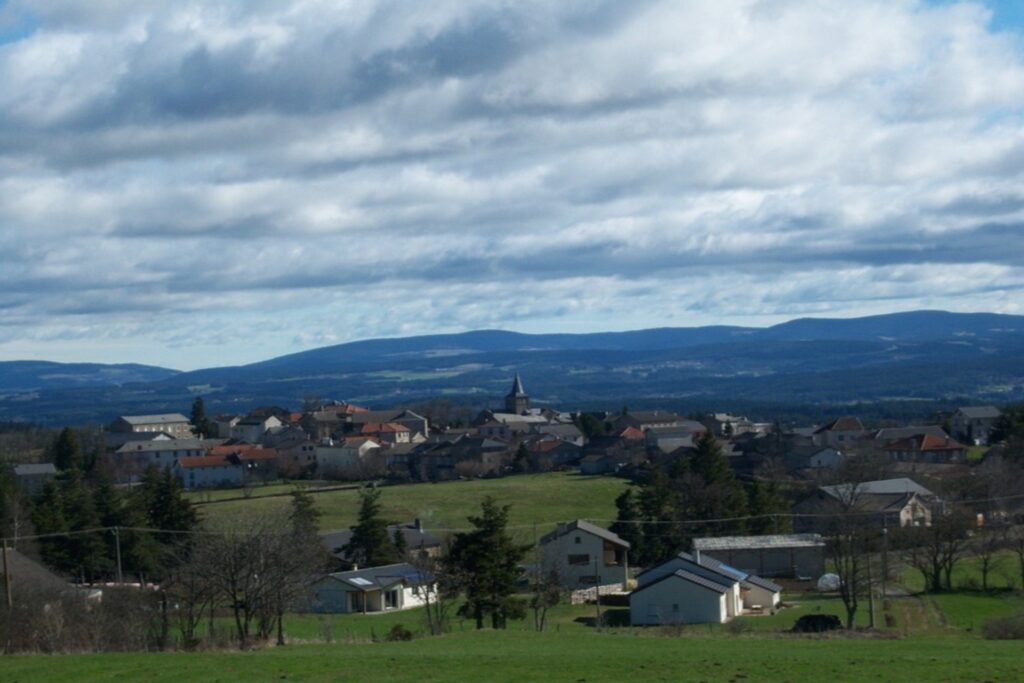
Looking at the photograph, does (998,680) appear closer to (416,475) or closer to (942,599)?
(942,599)

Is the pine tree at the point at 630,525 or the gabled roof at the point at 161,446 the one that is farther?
the gabled roof at the point at 161,446

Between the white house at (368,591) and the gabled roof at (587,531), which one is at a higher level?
the gabled roof at (587,531)

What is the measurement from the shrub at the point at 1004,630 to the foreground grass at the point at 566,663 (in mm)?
4796

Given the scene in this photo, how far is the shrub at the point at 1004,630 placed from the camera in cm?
2609

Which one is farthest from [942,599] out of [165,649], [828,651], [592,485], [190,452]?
[190,452]

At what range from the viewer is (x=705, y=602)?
3925 cm

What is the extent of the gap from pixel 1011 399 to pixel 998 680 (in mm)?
194299

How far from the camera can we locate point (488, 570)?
107 feet

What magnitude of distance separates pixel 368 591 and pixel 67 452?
46.9 meters

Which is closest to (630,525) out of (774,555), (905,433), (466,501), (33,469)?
(774,555)

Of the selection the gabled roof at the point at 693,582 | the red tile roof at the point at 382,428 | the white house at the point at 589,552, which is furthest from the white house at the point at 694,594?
the red tile roof at the point at 382,428

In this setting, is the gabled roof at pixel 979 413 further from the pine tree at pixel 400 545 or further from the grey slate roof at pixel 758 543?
the pine tree at pixel 400 545

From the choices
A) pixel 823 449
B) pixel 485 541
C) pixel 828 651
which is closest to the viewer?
pixel 828 651

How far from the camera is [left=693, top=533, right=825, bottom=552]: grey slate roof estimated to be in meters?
50.2
